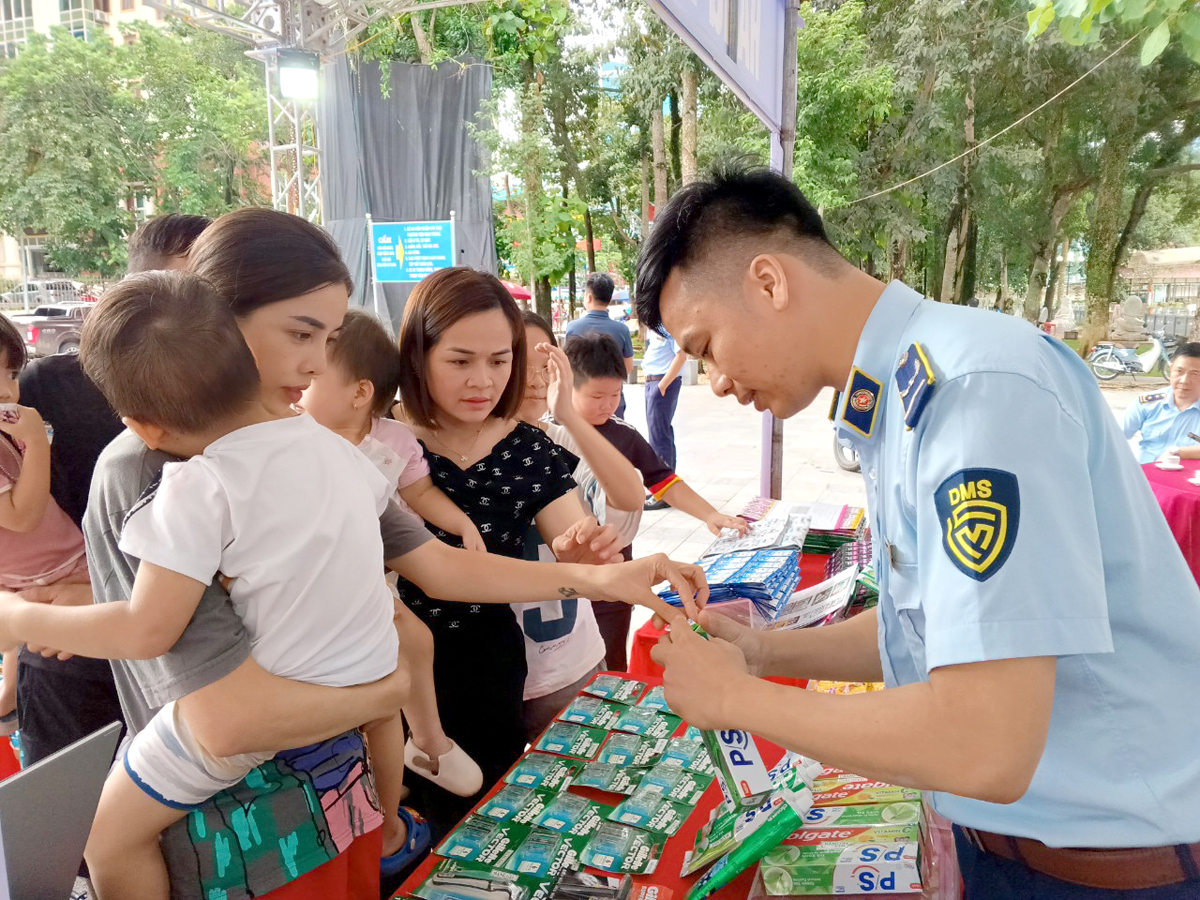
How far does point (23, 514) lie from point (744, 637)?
1433 millimetres

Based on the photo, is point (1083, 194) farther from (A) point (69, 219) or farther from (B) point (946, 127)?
(A) point (69, 219)

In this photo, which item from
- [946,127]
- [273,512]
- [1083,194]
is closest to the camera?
[273,512]

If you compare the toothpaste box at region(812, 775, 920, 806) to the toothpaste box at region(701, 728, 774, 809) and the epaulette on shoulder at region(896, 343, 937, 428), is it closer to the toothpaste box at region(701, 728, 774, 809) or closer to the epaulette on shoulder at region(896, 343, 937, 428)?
the toothpaste box at region(701, 728, 774, 809)

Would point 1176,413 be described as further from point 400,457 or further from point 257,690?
point 257,690

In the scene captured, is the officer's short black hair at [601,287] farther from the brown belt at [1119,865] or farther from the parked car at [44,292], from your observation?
the parked car at [44,292]

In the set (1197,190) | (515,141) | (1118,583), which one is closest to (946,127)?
(1197,190)

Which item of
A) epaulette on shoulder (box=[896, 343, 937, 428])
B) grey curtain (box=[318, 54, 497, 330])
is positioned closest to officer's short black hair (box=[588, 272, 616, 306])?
epaulette on shoulder (box=[896, 343, 937, 428])

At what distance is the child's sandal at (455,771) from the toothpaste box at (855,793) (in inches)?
28.3

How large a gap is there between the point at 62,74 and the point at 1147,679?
14.0 meters

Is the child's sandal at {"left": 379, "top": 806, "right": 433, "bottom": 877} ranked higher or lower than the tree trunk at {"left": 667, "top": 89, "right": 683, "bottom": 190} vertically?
lower

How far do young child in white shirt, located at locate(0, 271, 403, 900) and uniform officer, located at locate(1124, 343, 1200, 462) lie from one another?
15.6 feet

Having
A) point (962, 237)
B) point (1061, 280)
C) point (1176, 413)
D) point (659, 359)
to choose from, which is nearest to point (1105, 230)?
point (1061, 280)

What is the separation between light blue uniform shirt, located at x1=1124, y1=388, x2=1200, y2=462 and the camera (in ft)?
15.0

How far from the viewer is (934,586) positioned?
0.76m
